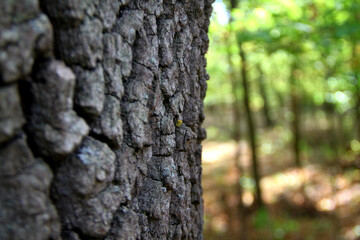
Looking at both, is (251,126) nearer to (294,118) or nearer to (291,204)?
(291,204)

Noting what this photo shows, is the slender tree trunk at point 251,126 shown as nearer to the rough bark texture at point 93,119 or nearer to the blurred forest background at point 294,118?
the blurred forest background at point 294,118

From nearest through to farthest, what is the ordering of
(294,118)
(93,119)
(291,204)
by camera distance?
(93,119) → (291,204) → (294,118)

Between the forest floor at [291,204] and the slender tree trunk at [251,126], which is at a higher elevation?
the slender tree trunk at [251,126]

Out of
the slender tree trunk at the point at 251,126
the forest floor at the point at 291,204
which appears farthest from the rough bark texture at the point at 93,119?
the slender tree trunk at the point at 251,126

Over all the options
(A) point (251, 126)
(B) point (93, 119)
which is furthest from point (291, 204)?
(B) point (93, 119)

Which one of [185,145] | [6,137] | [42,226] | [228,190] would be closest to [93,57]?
[6,137]

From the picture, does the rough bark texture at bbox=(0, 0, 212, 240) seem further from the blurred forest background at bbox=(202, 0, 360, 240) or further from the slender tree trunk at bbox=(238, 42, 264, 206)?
the slender tree trunk at bbox=(238, 42, 264, 206)

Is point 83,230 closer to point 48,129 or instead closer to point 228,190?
point 48,129
